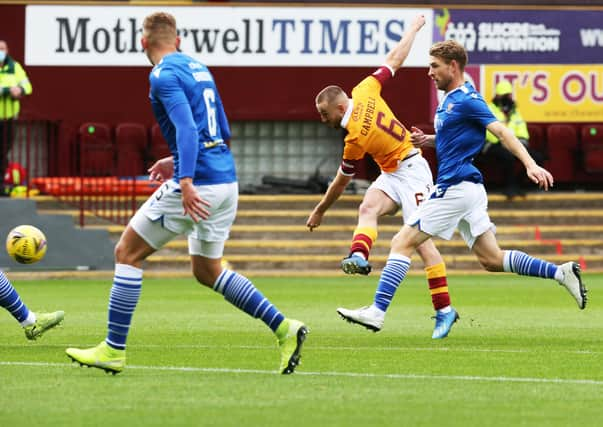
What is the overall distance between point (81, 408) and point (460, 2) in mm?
20169

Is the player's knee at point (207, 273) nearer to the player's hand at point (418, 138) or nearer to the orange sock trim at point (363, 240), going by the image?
the orange sock trim at point (363, 240)

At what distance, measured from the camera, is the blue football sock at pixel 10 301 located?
1130 centimetres

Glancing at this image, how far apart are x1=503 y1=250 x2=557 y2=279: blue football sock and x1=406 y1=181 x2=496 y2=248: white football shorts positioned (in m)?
0.33

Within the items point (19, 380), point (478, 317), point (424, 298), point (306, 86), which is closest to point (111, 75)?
point (306, 86)

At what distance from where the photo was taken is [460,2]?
27344 millimetres

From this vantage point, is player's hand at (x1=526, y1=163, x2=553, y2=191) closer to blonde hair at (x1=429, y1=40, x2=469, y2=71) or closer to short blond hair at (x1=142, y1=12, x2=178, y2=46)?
blonde hair at (x1=429, y1=40, x2=469, y2=71)

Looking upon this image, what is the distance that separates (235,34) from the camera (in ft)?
88.1

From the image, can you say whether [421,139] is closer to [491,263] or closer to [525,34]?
[491,263]

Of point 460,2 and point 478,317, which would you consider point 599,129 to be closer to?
point 460,2

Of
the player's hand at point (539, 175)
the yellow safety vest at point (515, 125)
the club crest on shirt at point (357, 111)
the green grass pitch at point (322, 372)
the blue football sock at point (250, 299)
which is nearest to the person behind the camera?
the green grass pitch at point (322, 372)

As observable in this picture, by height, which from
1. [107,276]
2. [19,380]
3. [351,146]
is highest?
[351,146]

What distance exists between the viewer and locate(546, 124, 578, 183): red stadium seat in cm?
2736

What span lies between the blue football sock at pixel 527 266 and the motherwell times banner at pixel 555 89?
1521cm

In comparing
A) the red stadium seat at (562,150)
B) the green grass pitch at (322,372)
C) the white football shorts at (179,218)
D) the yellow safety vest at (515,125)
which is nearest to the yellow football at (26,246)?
the green grass pitch at (322,372)
